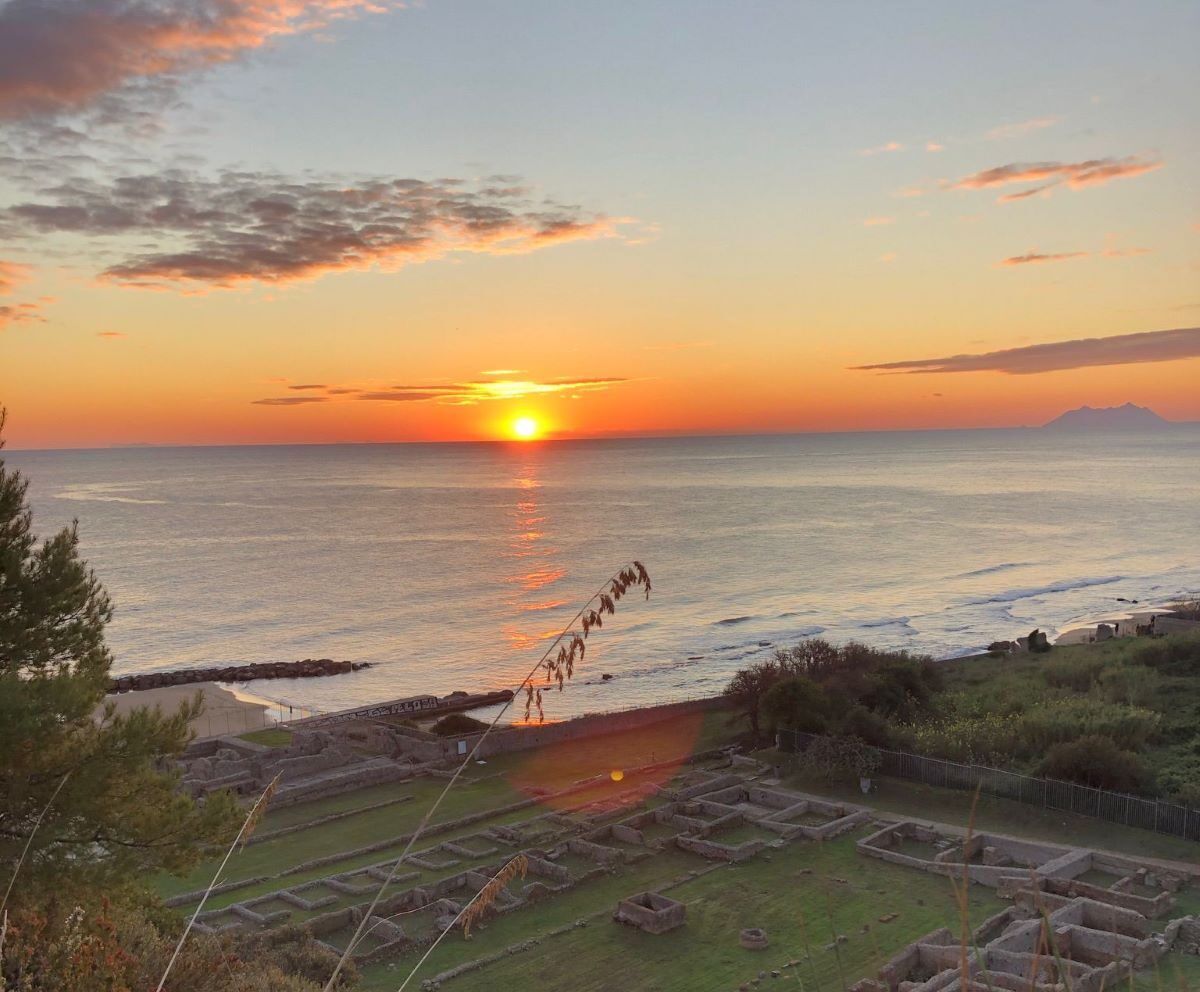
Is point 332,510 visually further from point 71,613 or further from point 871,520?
point 71,613

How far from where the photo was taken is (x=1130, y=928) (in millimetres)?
20656

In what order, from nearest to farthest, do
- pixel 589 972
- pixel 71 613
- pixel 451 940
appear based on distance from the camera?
1. pixel 71 613
2. pixel 589 972
3. pixel 451 940

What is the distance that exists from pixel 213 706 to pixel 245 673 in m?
11.9

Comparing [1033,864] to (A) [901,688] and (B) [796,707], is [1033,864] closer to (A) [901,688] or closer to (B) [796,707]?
(B) [796,707]

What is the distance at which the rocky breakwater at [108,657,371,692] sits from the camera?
2467 inches

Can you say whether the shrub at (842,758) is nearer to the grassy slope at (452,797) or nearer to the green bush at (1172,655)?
the grassy slope at (452,797)

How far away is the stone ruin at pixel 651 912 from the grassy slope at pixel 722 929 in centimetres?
21

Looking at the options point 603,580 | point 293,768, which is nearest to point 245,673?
point 293,768

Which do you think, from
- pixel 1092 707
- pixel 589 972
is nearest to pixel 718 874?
pixel 589 972

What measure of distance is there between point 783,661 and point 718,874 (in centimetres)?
1752

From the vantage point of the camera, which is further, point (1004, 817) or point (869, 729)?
point (869, 729)

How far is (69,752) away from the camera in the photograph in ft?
Result: 43.7

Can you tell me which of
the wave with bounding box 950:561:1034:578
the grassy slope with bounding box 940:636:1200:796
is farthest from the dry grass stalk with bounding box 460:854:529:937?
the wave with bounding box 950:561:1034:578

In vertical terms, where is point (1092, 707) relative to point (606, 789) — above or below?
above
